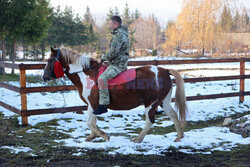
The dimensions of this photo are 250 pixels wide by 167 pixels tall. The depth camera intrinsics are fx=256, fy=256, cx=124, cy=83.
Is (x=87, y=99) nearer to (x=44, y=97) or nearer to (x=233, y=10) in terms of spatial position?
(x=44, y=97)

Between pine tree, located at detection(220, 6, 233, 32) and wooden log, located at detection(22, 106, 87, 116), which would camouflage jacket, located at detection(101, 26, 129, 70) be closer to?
wooden log, located at detection(22, 106, 87, 116)

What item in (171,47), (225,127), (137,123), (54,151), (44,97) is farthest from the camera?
(171,47)

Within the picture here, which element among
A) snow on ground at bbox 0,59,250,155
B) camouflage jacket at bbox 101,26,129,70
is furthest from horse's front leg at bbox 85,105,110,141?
camouflage jacket at bbox 101,26,129,70

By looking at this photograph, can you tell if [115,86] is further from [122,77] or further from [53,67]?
[53,67]

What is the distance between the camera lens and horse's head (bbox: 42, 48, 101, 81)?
478 centimetres

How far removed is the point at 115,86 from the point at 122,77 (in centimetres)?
21

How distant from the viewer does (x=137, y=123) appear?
6.45 metres

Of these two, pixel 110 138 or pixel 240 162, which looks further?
pixel 110 138

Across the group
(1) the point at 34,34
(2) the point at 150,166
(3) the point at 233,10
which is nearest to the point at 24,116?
(2) the point at 150,166

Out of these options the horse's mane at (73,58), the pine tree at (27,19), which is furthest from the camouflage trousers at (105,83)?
the pine tree at (27,19)

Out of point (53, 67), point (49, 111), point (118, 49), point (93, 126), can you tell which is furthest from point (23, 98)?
point (118, 49)

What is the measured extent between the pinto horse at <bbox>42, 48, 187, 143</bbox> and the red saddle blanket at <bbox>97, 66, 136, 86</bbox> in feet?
0.21

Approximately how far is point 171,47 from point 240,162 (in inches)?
1446

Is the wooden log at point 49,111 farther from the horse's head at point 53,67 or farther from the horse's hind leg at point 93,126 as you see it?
the horse's hind leg at point 93,126
